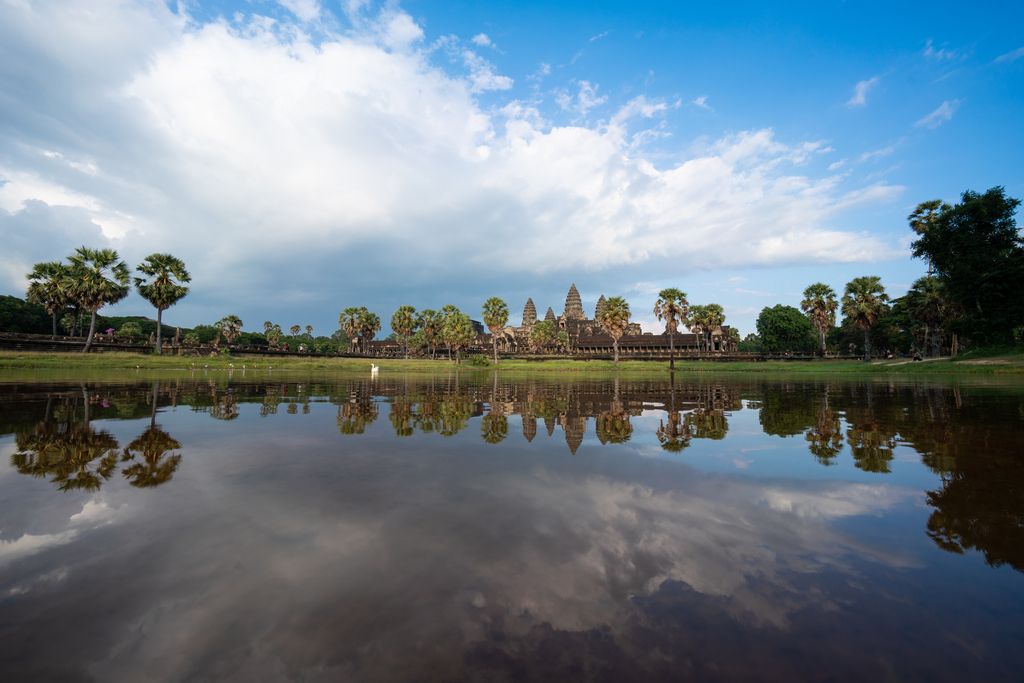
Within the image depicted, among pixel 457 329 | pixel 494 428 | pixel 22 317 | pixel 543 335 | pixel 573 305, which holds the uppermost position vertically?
pixel 573 305

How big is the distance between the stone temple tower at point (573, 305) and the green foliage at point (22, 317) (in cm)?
11872

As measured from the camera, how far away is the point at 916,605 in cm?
263

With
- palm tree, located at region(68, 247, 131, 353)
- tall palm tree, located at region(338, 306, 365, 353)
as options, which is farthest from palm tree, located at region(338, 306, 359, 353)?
palm tree, located at region(68, 247, 131, 353)

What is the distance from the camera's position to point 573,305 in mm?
139500

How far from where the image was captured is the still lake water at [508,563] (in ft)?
7.36

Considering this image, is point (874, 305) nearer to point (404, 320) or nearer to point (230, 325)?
point (404, 320)

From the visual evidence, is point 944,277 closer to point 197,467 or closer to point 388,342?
point 197,467

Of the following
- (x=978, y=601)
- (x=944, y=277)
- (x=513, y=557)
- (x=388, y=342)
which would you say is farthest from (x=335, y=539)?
(x=388, y=342)

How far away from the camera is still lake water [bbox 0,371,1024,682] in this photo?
2.24m

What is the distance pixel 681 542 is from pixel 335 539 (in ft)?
9.46

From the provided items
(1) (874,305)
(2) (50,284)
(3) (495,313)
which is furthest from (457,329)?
(1) (874,305)

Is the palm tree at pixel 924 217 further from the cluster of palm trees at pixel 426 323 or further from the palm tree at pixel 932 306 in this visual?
the cluster of palm trees at pixel 426 323

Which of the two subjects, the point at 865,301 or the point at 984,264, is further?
the point at 865,301

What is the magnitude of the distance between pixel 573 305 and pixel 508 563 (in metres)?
138
